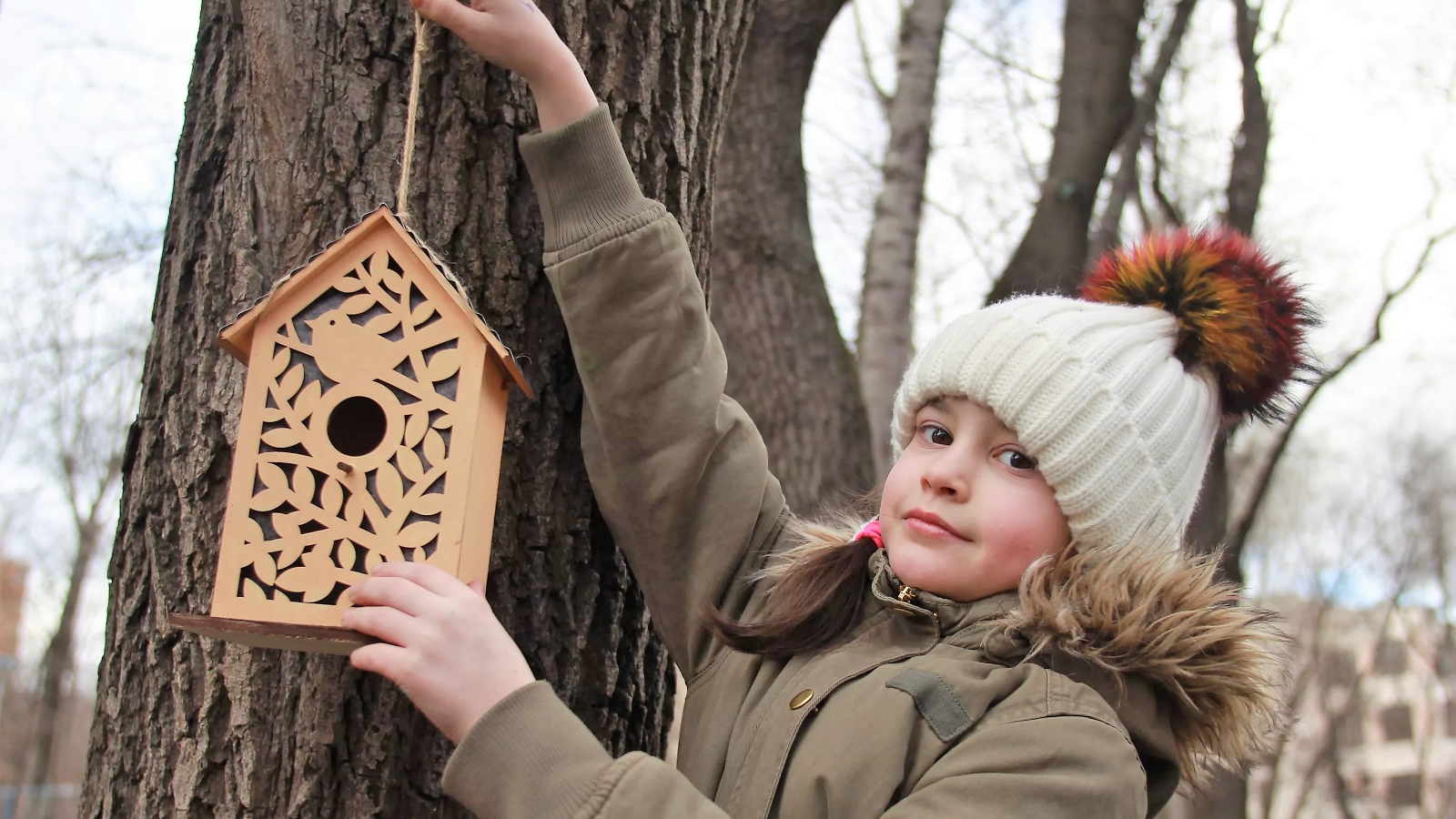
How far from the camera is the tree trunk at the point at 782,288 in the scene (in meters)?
4.23

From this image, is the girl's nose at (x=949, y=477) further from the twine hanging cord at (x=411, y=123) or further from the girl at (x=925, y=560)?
the twine hanging cord at (x=411, y=123)

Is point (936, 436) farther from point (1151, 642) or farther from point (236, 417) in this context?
point (236, 417)

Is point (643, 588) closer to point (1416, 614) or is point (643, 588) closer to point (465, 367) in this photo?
point (465, 367)

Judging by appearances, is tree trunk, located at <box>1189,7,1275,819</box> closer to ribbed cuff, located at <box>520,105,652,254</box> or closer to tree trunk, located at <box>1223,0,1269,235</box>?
tree trunk, located at <box>1223,0,1269,235</box>

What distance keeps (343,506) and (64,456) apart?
14540 millimetres

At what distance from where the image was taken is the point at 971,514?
157 cm

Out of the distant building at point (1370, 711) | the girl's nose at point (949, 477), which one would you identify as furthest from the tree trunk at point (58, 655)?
the distant building at point (1370, 711)

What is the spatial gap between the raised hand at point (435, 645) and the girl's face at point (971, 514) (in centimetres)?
57

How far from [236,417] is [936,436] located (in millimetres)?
990

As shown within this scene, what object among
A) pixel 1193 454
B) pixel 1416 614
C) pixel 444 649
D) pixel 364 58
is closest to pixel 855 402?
pixel 1193 454

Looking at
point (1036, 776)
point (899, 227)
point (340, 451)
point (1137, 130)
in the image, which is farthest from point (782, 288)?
point (1137, 130)

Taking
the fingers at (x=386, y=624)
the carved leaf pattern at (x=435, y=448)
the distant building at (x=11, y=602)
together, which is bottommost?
the distant building at (x=11, y=602)

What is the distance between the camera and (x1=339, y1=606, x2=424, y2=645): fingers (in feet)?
4.14

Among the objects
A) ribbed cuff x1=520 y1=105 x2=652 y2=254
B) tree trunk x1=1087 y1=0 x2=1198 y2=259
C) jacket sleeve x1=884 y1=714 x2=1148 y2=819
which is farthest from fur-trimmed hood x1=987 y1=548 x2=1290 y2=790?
tree trunk x1=1087 y1=0 x2=1198 y2=259
